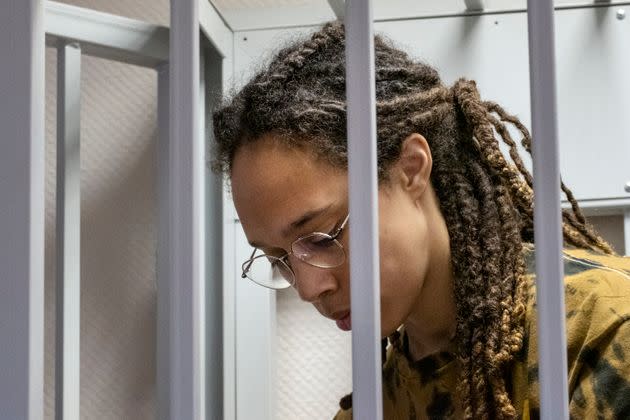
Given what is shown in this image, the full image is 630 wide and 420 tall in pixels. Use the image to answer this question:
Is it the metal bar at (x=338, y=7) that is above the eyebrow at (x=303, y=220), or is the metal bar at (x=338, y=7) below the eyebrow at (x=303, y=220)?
above

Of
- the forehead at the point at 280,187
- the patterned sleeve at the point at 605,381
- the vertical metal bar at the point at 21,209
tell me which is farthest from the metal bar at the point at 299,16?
the vertical metal bar at the point at 21,209

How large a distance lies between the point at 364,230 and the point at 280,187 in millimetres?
474

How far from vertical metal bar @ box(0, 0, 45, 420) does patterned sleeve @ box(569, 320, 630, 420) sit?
1.59ft

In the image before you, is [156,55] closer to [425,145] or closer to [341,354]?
[425,145]

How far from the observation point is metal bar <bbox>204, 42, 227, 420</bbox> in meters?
1.54

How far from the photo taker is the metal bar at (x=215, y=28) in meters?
1.49

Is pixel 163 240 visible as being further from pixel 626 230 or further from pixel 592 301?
pixel 626 230

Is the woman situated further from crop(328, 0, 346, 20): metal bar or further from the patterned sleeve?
crop(328, 0, 346, 20): metal bar

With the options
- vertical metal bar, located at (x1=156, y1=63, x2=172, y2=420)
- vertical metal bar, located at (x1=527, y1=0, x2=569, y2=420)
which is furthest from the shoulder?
vertical metal bar, located at (x1=156, y1=63, x2=172, y2=420)

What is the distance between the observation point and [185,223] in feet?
1.96

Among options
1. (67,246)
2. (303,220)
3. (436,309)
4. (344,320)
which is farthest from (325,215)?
(67,246)

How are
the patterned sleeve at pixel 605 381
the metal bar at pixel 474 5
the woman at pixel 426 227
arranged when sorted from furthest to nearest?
the metal bar at pixel 474 5 → the woman at pixel 426 227 → the patterned sleeve at pixel 605 381

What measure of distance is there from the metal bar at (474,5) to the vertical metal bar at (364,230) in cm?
102

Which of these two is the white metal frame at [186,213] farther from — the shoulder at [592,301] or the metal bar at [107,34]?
the metal bar at [107,34]
